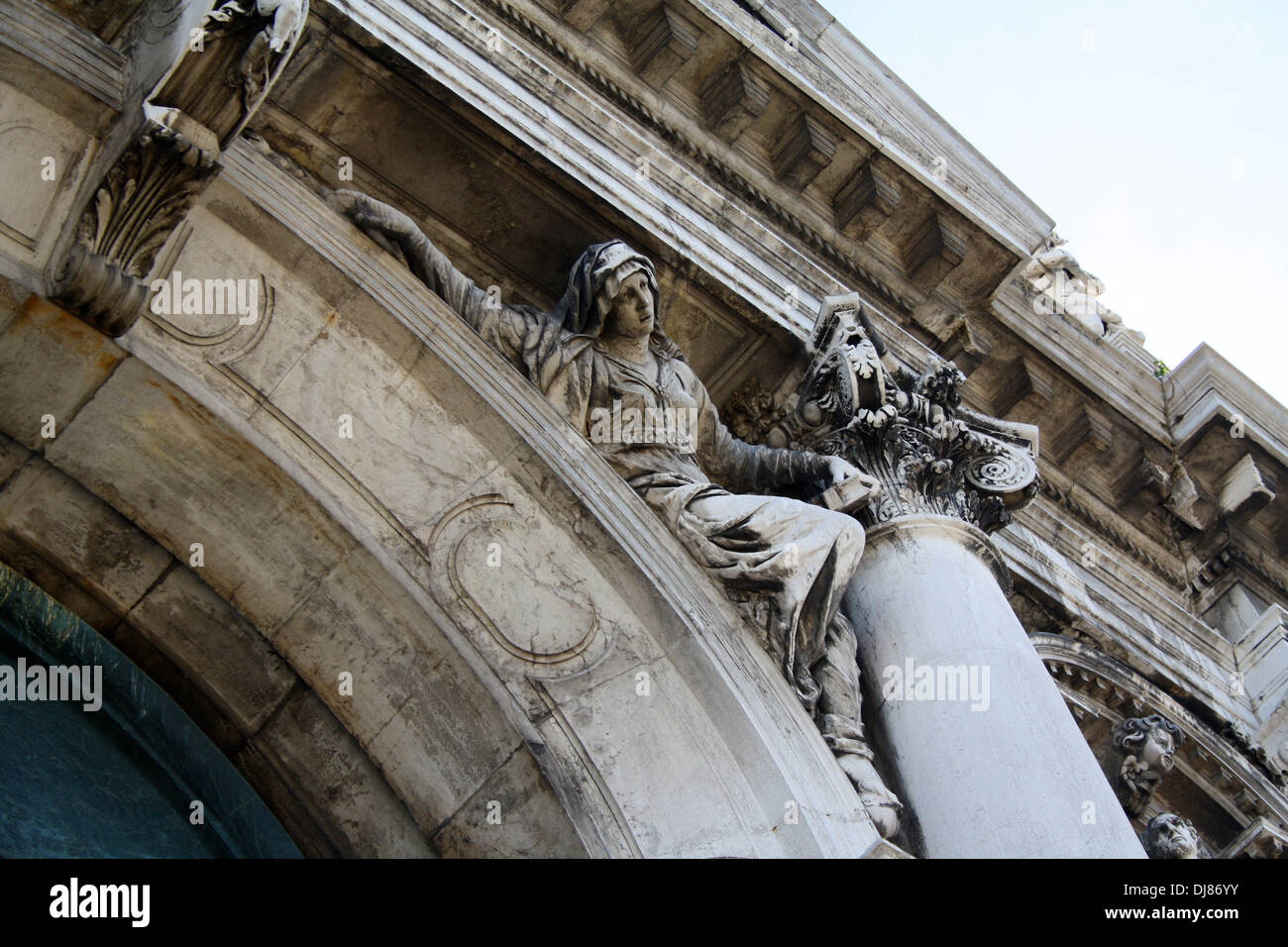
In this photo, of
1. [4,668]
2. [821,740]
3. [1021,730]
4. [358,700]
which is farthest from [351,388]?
[1021,730]

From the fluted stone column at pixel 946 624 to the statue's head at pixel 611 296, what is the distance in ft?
3.45

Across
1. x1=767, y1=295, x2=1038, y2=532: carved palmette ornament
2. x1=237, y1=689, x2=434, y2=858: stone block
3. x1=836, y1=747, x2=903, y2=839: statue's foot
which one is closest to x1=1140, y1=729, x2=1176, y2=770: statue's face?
x1=767, y1=295, x2=1038, y2=532: carved palmette ornament

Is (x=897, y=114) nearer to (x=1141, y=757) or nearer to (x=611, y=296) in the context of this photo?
(x=611, y=296)

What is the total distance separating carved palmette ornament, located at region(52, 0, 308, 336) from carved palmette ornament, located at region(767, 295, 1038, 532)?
3.01 metres

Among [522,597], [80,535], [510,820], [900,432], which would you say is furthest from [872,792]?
[80,535]

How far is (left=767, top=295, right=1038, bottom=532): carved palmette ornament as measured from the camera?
7.71m

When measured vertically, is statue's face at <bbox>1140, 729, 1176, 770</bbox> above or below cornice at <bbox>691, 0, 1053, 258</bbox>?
below

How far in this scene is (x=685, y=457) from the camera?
282 inches

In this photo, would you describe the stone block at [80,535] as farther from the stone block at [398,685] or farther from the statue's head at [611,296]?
the statue's head at [611,296]

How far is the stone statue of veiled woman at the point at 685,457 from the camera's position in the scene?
653 centimetres

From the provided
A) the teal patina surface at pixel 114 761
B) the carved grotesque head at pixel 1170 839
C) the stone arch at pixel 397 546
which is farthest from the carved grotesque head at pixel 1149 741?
the teal patina surface at pixel 114 761

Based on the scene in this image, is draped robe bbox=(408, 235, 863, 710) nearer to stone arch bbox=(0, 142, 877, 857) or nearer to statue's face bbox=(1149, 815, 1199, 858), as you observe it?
stone arch bbox=(0, 142, 877, 857)

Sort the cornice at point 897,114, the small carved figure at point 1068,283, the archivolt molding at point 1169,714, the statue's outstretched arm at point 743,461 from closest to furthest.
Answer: the statue's outstretched arm at point 743,461 < the archivolt molding at point 1169,714 < the cornice at point 897,114 < the small carved figure at point 1068,283
